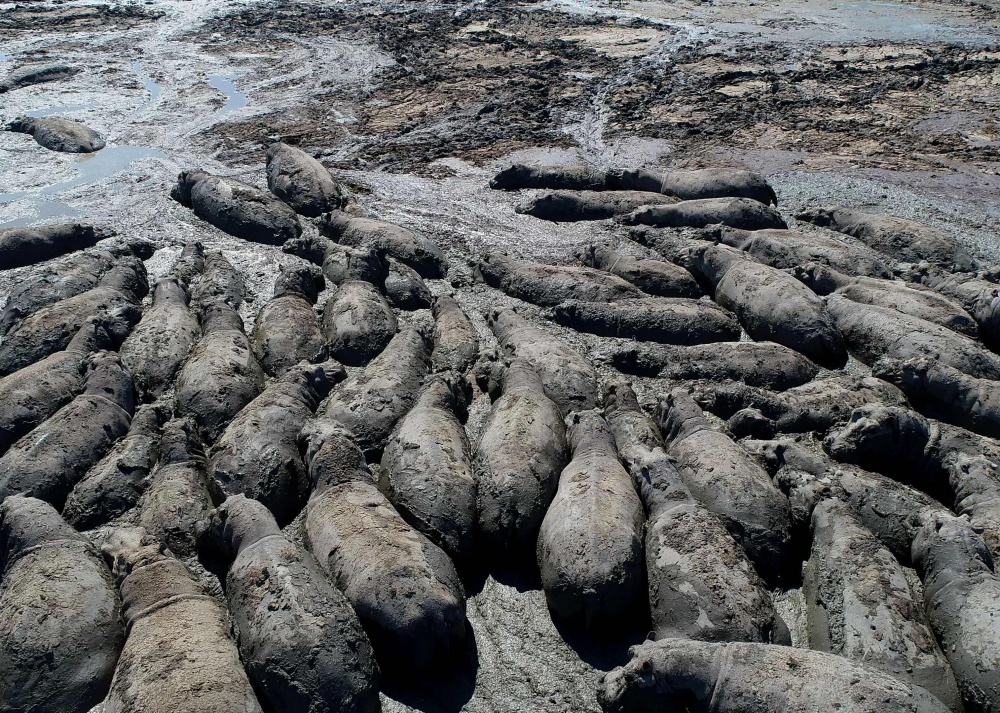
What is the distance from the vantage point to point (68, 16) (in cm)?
2345

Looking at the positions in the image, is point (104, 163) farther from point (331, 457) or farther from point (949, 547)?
point (949, 547)

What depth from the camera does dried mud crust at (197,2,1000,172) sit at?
547 inches

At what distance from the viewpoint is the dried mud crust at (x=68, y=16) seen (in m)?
22.6

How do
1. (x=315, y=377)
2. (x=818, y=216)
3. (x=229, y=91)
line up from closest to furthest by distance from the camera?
(x=315, y=377) → (x=818, y=216) → (x=229, y=91)

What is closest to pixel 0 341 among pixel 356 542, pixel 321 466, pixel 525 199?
pixel 321 466

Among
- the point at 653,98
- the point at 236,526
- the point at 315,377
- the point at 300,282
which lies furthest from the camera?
the point at 653,98

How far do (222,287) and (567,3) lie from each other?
18985 mm

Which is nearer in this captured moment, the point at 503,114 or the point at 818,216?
the point at 818,216

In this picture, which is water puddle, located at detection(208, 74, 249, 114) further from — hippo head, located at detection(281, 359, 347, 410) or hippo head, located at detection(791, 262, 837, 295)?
hippo head, located at detection(791, 262, 837, 295)

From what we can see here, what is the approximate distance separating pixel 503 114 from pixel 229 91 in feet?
21.6

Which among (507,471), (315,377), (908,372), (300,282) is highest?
(908,372)

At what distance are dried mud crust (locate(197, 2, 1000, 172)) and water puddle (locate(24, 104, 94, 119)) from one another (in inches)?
146

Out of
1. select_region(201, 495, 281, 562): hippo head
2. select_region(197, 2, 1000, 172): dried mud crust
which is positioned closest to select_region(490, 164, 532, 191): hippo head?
select_region(197, 2, 1000, 172): dried mud crust

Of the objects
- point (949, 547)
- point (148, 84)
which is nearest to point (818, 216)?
point (949, 547)
